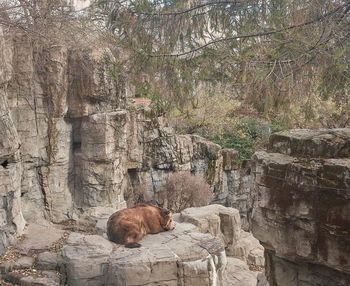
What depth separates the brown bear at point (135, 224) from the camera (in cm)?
809

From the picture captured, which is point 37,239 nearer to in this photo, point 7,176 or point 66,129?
point 7,176

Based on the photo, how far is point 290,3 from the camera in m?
6.20

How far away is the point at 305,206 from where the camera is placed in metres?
3.96

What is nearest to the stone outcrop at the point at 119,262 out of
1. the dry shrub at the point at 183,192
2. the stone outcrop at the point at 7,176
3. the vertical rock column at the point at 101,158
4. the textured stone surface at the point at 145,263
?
the textured stone surface at the point at 145,263

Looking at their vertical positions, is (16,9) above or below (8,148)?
above

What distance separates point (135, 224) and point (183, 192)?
920cm

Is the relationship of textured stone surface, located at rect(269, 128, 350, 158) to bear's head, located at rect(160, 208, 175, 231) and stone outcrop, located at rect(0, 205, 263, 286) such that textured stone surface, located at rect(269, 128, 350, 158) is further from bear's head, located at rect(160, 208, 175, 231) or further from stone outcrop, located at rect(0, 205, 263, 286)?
bear's head, located at rect(160, 208, 175, 231)

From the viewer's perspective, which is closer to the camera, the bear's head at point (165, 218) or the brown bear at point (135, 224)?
the brown bear at point (135, 224)

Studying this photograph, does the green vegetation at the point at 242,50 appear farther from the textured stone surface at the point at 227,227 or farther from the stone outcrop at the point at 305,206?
the textured stone surface at the point at 227,227

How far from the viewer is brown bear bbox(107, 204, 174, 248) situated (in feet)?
26.6

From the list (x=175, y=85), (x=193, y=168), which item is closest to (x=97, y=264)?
(x=175, y=85)

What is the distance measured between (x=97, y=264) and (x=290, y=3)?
566 cm

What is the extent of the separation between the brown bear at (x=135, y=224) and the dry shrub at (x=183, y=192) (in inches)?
327

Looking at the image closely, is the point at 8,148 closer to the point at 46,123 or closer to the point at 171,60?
the point at 46,123
